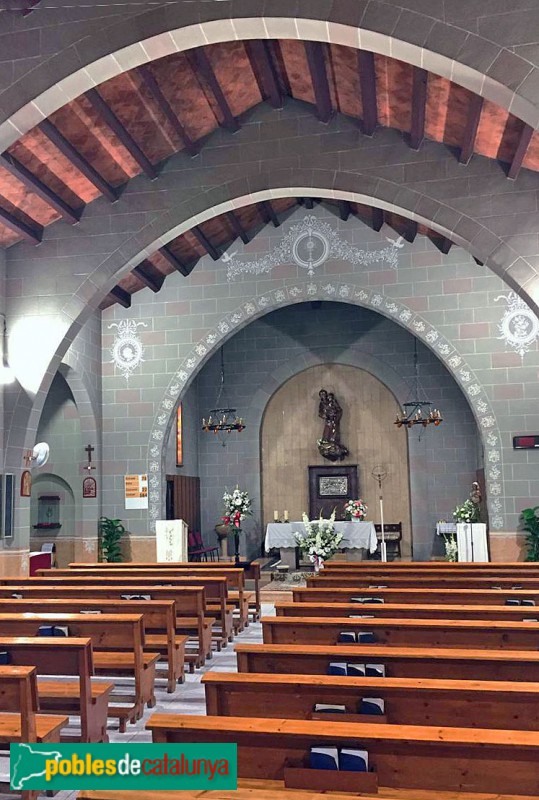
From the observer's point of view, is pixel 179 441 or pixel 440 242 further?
pixel 179 441

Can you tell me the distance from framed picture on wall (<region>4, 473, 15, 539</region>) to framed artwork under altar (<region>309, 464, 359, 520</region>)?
6.51 meters

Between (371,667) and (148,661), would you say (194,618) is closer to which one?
(148,661)

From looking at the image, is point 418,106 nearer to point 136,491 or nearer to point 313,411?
point 136,491

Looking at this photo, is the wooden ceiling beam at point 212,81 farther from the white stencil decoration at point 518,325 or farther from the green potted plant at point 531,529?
the green potted plant at point 531,529

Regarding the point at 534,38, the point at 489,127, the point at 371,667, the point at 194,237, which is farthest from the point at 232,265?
the point at 371,667

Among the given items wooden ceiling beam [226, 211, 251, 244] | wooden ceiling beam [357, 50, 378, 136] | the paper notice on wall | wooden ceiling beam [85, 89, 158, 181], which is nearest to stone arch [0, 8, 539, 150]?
wooden ceiling beam [85, 89, 158, 181]

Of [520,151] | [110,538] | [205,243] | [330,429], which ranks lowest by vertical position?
[110,538]

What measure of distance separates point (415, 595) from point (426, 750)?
9.57 feet

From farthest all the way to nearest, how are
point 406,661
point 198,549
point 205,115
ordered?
point 198,549 < point 205,115 < point 406,661

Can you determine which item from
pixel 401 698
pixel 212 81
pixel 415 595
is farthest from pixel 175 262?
pixel 401 698

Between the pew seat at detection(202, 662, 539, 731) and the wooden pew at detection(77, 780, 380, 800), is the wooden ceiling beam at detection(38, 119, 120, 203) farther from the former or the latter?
the wooden pew at detection(77, 780, 380, 800)

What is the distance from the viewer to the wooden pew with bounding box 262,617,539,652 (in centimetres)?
360

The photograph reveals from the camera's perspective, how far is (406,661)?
9.78 feet

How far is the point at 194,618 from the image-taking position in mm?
5492
